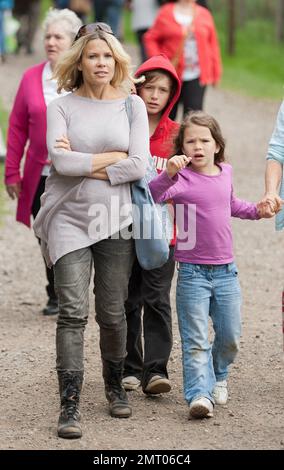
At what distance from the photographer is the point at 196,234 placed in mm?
6152

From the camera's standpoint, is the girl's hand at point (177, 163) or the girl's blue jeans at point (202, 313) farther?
the girl's blue jeans at point (202, 313)

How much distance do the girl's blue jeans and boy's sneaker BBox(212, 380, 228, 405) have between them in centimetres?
21

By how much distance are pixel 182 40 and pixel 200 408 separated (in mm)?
6214

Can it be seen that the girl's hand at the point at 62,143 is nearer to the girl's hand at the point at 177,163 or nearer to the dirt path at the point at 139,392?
the girl's hand at the point at 177,163

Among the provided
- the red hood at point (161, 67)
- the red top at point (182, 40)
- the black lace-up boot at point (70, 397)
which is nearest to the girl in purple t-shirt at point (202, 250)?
the red hood at point (161, 67)

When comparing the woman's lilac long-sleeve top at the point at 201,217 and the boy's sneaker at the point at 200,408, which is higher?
the woman's lilac long-sleeve top at the point at 201,217

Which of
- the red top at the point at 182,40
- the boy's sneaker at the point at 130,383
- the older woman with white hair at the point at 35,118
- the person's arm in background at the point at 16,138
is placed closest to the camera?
the boy's sneaker at the point at 130,383

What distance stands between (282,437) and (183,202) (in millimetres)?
1244

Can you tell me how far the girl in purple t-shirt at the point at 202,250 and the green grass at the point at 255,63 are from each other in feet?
45.0

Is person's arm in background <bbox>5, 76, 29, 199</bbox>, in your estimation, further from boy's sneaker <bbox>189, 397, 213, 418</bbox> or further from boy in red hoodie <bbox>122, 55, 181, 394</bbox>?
boy's sneaker <bbox>189, 397, 213, 418</bbox>

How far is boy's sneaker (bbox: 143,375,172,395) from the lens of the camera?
→ 21.0 ft

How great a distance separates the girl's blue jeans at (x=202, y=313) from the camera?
20.1 feet

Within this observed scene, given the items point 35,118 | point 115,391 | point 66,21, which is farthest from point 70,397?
point 66,21

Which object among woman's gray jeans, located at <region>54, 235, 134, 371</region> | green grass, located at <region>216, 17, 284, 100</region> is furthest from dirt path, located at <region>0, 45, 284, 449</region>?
green grass, located at <region>216, 17, 284, 100</region>
